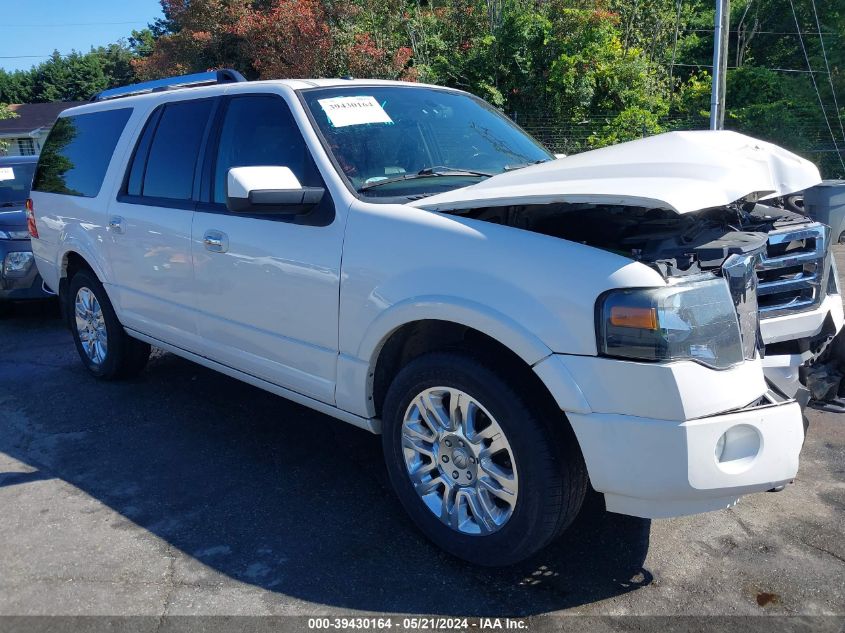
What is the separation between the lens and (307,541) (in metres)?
3.45

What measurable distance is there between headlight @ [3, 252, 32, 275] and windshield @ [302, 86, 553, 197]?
16.3 feet

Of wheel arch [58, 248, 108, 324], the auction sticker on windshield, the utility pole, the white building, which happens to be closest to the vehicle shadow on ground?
wheel arch [58, 248, 108, 324]

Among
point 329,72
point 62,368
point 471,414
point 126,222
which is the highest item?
point 329,72

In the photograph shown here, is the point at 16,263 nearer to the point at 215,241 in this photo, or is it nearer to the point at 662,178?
the point at 215,241

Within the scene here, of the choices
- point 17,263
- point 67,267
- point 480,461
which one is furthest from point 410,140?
point 17,263

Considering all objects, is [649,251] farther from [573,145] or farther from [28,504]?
[573,145]

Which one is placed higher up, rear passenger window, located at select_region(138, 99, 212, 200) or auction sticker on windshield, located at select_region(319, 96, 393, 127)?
auction sticker on windshield, located at select_region(319, 96, 393, 127)

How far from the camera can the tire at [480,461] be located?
9.36 feet

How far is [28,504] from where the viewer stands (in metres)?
3.92

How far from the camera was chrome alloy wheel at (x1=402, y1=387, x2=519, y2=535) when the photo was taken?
3021 millimetres

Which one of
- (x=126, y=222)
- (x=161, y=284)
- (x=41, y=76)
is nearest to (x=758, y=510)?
(x=161, y=284)

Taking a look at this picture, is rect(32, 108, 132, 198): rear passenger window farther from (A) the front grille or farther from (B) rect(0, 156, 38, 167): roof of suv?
(A) the front grille

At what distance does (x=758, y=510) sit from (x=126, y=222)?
4002 millimetres

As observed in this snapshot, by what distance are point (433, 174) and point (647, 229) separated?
116 cm
